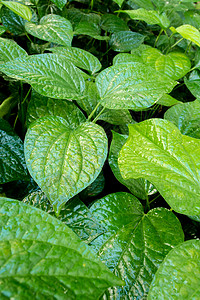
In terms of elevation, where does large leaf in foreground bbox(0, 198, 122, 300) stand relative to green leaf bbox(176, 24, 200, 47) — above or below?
below

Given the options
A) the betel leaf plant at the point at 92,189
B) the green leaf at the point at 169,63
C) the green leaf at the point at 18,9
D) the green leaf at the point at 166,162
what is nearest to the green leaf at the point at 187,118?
the betel leaf plant at the point at 92,189

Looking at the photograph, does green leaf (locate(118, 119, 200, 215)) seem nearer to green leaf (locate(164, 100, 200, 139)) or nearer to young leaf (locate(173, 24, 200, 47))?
green leaf (locate(164, 100, 200, 139))

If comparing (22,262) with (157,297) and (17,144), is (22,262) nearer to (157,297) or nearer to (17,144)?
(157,297)

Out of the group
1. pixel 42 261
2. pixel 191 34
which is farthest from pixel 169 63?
pixel 42 261

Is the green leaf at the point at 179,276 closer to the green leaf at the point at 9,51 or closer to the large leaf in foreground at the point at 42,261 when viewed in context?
the large leaf in foreground at the point at 42,261

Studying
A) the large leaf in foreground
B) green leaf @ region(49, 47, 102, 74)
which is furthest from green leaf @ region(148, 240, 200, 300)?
green leaf @ region(49, 47, 102, 74)
